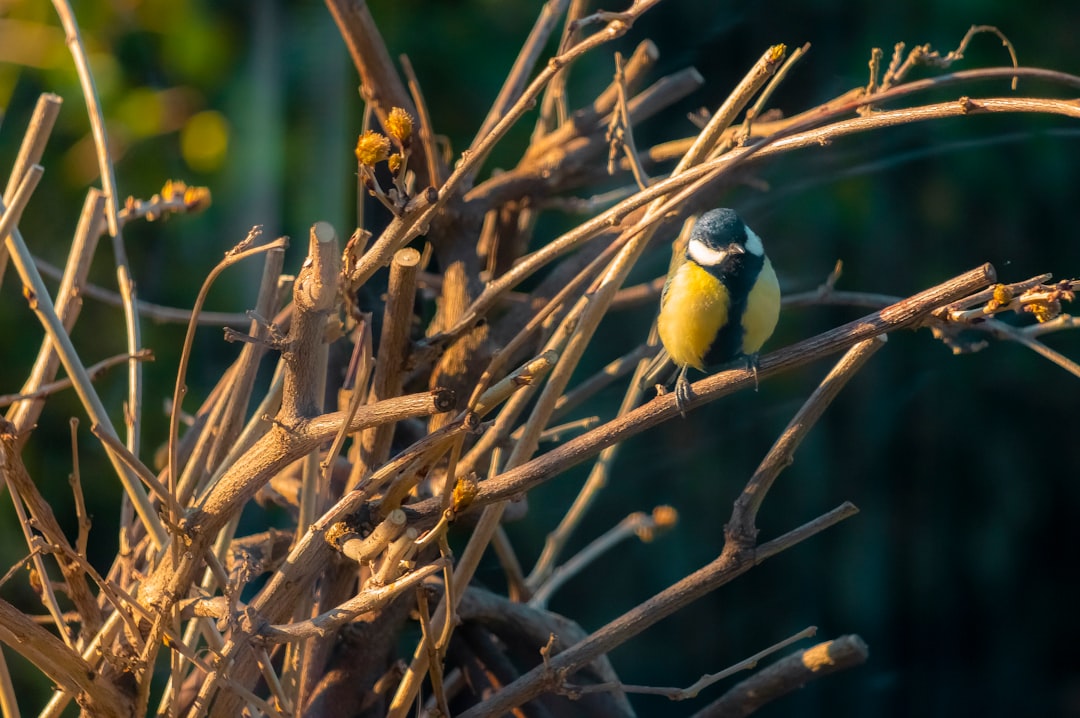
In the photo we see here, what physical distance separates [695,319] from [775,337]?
951mm

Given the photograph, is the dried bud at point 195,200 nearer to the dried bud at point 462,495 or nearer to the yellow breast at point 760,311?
the dried bud at point 462,495

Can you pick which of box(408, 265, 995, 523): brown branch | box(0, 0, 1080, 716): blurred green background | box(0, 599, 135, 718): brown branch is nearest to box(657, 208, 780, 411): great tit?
box(408, 265, 995, 523): brown branch

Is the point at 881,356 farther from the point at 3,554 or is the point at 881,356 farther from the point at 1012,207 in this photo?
the point at 3,554

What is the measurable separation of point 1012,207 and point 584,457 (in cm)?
157

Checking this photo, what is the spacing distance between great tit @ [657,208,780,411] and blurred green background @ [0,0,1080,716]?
826 millimetres

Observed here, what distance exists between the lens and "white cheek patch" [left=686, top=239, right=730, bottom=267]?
1.09m

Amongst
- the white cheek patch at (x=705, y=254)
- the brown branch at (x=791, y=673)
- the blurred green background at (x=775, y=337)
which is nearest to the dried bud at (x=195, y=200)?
the white cheek patch at (x=705, y=254)

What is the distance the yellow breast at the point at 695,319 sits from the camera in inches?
42.8

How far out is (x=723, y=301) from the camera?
1088 millimetres

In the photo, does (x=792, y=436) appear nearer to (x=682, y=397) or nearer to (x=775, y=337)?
(x=682, y=397)

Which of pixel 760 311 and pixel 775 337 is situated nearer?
pixel 760 311

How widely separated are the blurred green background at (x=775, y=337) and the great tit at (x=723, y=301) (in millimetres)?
A: 826

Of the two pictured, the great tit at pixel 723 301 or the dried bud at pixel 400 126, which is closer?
the dried bud at pixel 400 126

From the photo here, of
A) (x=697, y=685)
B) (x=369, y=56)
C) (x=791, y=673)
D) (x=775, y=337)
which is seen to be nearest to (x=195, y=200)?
(x=369, y=56)
